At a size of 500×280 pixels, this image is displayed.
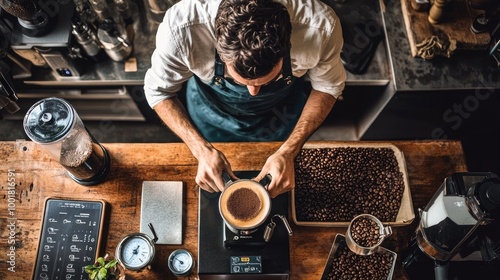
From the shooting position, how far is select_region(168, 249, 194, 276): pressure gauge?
1934mm

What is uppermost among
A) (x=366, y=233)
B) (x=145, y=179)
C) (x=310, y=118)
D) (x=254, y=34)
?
(x=254, y=34)

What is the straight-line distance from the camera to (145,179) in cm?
212

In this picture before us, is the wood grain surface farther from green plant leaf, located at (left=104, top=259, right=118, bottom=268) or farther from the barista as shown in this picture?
green plant leaf, located at (left=104, top=259, right=118, bottom=268)

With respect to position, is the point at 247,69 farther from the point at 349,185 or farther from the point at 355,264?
the point at 355,264

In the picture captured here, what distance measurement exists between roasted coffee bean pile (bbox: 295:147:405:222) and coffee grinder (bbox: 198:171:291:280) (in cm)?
16

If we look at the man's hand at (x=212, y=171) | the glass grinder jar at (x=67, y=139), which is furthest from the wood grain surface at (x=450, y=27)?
the glass grinder jar at (x=67, y=139)

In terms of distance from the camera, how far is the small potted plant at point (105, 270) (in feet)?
5.77

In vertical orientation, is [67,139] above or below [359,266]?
above

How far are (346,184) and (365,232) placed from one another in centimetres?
25

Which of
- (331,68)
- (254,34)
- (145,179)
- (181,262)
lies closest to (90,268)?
(181,262)

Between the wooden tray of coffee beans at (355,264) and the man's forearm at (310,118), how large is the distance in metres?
0.42

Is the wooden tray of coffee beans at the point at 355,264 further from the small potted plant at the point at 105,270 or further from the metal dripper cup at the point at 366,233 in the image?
the small potted plant at the point at 105,270

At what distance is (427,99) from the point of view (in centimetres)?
278

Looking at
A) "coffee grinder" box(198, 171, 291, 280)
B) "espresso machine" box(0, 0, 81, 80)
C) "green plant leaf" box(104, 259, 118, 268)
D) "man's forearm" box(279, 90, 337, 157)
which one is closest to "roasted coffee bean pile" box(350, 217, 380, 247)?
"coffee grinder" box(198, 171, 291, 280)
